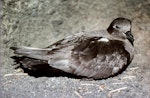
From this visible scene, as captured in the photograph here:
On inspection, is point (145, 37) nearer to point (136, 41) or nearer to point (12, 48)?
point (136, 41)

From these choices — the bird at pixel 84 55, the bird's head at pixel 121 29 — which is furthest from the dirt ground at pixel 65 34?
the bird's head at pixel 121 29

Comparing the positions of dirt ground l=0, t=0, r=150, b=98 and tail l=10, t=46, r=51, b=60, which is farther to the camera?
tail l=10, t=46, r=51, b=60

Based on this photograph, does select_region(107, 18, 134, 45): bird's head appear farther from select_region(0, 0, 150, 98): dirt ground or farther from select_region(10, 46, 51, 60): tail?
select_region(10, 46, 51, 60): tail

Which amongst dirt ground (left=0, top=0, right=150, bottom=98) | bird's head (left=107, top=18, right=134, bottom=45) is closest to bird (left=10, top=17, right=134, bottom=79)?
bird's head (left=107, top=18, right=134, bottom=45)

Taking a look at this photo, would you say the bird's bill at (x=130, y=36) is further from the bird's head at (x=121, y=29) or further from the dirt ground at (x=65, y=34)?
the dirt ground at (x=65, y=34)

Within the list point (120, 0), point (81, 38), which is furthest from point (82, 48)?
point (120, 0)

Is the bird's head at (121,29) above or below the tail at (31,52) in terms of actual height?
above

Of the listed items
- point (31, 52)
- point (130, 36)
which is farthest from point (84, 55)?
point (130, 36)

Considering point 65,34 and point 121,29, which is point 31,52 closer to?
point 65,34
